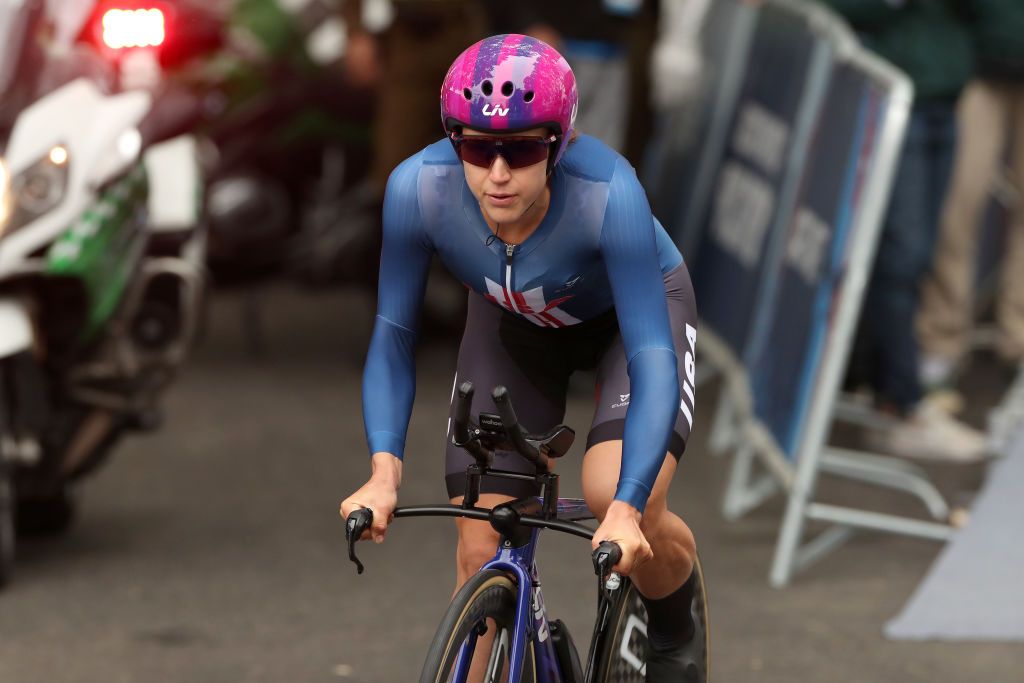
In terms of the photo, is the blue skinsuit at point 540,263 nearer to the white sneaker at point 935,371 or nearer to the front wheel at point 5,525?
the front wheel at point 5,525

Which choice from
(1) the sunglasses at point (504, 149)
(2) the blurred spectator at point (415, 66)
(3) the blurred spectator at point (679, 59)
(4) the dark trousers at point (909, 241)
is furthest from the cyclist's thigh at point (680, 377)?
(2) the blurred spectator at point (415, 66)

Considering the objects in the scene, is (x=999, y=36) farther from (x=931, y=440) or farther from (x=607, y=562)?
(x=607, y=562)

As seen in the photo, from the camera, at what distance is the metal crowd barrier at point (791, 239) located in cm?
668

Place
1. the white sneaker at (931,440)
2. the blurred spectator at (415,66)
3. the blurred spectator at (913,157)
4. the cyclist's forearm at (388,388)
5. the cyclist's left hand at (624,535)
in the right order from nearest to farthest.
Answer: the cyclist's left hand at (624,535) < the cyclist's forearm at (388,388) < the blurred spectator at (913,157) < the white sneaker at (931,440) < the blurred spectator at (415,66)

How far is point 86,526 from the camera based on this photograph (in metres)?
7.31

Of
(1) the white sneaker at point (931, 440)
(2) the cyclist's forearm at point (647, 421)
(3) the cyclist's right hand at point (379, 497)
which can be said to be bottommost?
(1) the white sneaker at point (931, 440)

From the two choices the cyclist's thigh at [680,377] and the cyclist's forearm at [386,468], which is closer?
the cyclist's forearm at [386,468]

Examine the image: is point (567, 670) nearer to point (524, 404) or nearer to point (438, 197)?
point (524, 404)

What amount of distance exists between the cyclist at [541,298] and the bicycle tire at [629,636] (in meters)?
0.05

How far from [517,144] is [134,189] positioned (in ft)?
10.4

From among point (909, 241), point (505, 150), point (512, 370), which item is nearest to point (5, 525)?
point (512, 370)

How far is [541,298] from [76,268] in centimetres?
260

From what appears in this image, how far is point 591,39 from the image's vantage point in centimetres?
915

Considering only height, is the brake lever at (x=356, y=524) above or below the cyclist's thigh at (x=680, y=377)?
below
